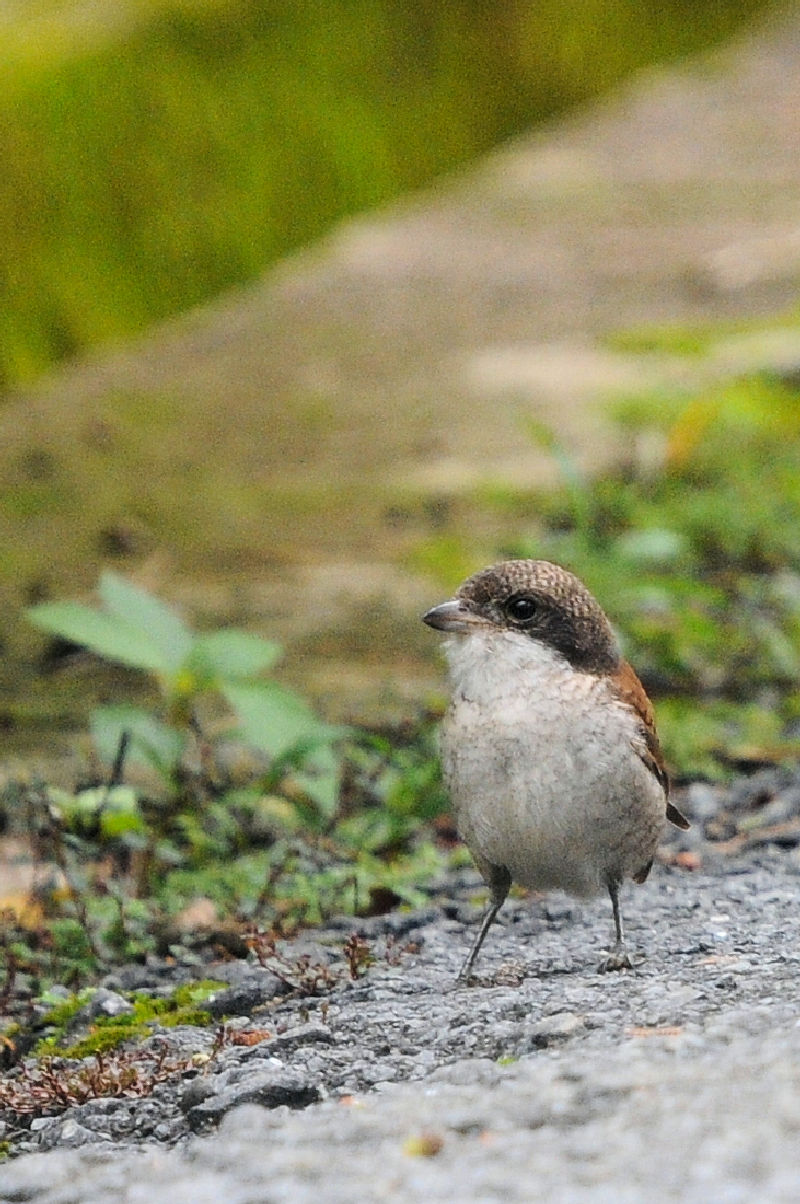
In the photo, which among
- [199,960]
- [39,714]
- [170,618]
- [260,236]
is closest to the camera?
[199,960]

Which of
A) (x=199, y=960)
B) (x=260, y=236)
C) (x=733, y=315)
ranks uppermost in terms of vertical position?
(x=260, y=236)

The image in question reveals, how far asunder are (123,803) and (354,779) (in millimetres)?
862

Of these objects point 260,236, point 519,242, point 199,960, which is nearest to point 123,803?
point 199,960

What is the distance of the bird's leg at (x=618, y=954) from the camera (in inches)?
164

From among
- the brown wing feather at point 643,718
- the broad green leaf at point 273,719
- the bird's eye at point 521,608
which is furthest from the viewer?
the broad green leaf at point 273,719

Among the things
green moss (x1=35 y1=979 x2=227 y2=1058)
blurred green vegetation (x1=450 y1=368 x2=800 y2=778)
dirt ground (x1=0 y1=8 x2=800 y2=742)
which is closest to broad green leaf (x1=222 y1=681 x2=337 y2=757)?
green moss (x1=35 y1=979 x2=227 y2=1058)

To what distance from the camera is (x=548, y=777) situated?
425 centimetres

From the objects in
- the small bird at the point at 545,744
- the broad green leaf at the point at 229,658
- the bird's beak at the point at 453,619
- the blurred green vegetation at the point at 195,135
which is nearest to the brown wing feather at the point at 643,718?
the small bird at the point at 545,744

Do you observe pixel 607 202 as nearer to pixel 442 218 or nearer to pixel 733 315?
pixel 442 218

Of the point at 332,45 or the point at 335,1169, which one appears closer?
the point at 335,1169

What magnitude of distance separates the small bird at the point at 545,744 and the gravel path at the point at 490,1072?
221mm

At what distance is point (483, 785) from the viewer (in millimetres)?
4301

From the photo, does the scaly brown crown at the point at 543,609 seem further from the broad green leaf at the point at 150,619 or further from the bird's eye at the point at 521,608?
the broad green leaf at the point at 150,619

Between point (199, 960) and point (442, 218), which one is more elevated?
point (442, 218)
